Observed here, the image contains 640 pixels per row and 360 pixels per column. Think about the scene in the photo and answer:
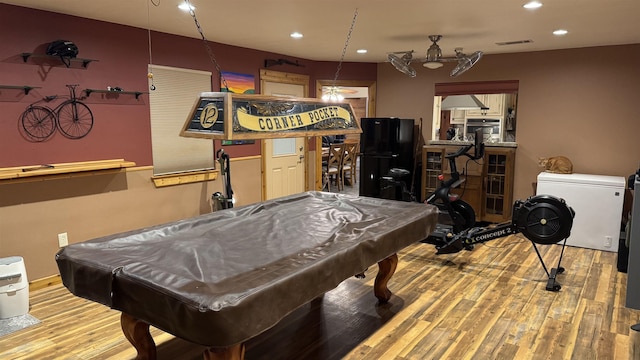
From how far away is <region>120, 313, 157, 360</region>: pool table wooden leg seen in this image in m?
2.41

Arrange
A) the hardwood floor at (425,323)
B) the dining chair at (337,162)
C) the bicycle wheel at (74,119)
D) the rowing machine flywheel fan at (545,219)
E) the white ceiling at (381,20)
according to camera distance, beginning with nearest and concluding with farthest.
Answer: the hardwood floor at (425,323), the white ceiling at (381,20), the rowing machine flywheel fan at (545,219), the bicycle wheel at (74,119), the dining chair at (337,162)

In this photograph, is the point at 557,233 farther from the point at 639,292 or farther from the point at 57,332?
the point at 57,332

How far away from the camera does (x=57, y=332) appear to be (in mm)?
2949

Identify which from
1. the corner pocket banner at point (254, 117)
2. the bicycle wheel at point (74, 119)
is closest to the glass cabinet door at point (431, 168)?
the corner pocket banner at point (254, 117)

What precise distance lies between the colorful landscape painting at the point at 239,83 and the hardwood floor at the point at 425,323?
110 inches

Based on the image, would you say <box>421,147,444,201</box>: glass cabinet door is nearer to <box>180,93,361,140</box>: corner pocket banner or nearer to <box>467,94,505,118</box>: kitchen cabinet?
<box>467,94,505,118</box>: kitchen cabinet

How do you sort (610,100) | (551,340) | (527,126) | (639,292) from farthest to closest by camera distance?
1. (527,126)
2. (610,100)
3. (639,292)
4. (551,340)

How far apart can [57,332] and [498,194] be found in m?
5.17

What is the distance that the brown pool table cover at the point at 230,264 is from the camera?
167cm

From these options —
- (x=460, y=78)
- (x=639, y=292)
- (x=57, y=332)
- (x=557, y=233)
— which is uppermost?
(x=460, y=78)

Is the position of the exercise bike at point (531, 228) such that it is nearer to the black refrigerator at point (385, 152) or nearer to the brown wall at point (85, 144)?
the black refrigerator at point (385, 152)

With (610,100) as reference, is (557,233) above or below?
below

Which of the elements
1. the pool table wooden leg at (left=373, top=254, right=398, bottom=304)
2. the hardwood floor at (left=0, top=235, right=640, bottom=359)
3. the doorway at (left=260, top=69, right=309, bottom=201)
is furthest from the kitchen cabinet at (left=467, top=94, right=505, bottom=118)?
the pool table wooden leg at (left=373, top=254, right=398, bottom=304)

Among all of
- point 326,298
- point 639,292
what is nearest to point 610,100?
point 639,292
